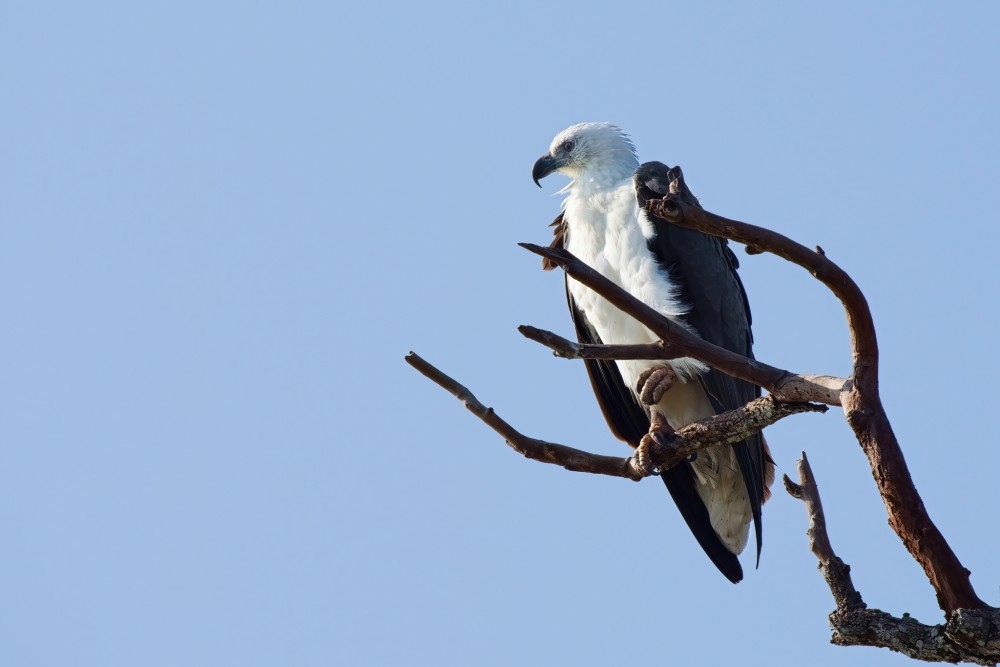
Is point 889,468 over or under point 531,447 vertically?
under

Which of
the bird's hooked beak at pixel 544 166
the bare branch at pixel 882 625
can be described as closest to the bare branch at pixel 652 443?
the bare branch at pixel 882 625

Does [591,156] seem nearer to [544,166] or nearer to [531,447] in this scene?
[544,166]

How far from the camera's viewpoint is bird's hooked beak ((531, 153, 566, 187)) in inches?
288

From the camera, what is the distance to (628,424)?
22.1 ft

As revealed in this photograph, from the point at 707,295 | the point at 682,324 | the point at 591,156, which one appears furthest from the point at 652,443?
the point at 591,156

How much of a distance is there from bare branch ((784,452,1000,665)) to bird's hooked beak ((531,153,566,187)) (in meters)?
3.09

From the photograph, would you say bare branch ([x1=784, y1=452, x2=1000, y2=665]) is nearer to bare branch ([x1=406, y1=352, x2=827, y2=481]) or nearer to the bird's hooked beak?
bare branch ([x1=406, y1=352, x2=827, y2=481])

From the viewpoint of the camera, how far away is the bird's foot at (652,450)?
5137 mm

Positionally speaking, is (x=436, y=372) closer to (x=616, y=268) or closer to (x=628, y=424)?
(x=616, y=268)

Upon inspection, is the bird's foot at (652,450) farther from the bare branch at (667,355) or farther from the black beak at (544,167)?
the black beak at (544,167)

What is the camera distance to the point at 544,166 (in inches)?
291

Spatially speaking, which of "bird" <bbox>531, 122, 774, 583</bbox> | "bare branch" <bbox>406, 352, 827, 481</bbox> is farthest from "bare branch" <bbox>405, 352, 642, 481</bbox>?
"bird" <bbox>531, 122, 774, 583</bbox>

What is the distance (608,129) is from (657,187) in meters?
1.39

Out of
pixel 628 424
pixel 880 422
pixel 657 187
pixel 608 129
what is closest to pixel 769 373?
pixel 880 422
